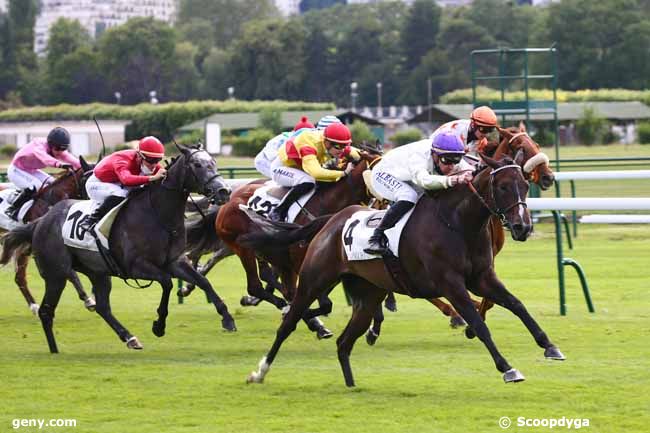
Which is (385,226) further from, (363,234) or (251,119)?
(251,119)

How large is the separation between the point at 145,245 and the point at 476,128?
8.02ft

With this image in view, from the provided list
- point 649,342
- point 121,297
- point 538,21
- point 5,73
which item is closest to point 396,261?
point 649,342

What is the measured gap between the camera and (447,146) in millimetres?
7848

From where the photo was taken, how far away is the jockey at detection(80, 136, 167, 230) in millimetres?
9914

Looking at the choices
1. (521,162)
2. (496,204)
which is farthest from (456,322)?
(496,204)

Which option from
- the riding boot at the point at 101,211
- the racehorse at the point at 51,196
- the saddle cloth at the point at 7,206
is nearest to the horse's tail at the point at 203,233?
the racehorse at the point at 51,196

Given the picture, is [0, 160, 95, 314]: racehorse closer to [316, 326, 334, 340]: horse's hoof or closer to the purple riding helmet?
[316, 326, 334, 340]: horse's hoof

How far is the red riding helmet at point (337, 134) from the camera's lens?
32.3ft

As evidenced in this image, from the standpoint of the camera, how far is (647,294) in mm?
12336

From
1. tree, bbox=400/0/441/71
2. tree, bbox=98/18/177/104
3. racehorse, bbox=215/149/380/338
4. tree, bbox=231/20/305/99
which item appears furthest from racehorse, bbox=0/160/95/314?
tree, bbox=400/0/441/71

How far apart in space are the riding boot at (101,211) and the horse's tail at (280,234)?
1.73m

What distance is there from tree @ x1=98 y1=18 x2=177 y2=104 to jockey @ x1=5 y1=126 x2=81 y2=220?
87.0 m

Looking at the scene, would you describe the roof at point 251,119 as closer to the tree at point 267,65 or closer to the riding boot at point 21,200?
the tree at point 267,65

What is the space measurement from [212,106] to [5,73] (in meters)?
33.2
